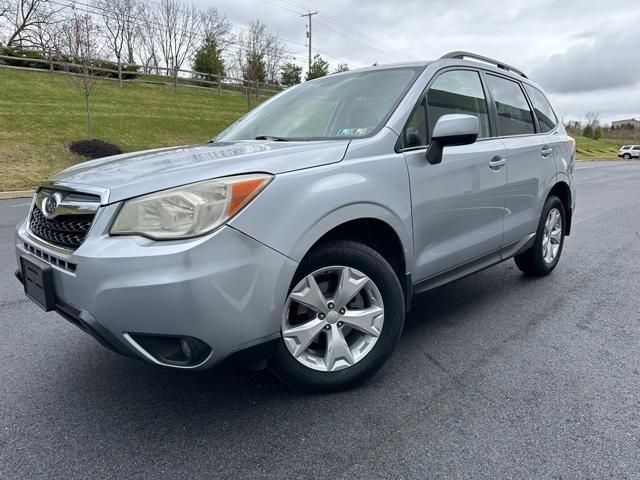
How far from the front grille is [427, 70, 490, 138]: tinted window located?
76.5 inches

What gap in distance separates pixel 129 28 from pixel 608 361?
49.1 m

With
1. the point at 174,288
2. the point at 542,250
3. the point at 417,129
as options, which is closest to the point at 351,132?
the point at 417,129

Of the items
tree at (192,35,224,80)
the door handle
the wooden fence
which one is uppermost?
tree at (192,35,224,80)

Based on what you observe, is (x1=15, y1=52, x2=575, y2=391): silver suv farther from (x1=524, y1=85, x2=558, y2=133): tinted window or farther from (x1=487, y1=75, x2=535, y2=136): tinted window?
(x1=524, y1=85, x2=558, y2=133): tinted window

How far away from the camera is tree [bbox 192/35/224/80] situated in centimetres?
3822

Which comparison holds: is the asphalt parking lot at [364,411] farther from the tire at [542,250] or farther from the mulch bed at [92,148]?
the mulch bed at [92,148]

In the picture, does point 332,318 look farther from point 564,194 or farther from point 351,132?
point 564,194

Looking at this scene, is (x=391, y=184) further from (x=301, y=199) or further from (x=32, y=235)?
Answer: (x=32, y=235)

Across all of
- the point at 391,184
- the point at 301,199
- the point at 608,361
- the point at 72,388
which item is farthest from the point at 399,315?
the point at 72,388

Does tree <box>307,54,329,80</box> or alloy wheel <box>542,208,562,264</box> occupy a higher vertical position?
tree <box>307,54,329,80</box>

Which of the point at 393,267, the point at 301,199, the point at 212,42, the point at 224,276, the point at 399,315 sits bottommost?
the point at 399,315

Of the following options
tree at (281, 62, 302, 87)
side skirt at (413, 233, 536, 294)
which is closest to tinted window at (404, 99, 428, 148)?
side skirt at (413, 233, 536, 294)

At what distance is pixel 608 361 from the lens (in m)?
2.83

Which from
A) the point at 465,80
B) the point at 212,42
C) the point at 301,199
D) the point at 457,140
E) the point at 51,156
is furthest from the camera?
the point at 212,42
